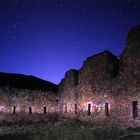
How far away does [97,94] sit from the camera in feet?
70.8

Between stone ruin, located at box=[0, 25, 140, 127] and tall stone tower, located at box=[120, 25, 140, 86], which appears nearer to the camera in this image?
tall stone tower, located at box=[120, 25, 140, 86]

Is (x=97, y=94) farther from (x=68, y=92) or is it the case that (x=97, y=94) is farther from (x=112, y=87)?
(x=68, y=92)

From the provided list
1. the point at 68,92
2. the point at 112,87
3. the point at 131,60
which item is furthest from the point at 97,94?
the point at 68,92

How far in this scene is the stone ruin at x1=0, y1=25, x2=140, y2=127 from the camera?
17.8m

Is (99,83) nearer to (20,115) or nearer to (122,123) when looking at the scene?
(122,123)

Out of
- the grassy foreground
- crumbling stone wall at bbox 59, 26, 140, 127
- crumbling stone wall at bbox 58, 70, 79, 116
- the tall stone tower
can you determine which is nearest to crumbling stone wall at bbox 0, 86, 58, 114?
crumbling stone wall at bbox 58, 70, 79, 116

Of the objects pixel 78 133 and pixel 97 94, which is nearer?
pixel 78 133

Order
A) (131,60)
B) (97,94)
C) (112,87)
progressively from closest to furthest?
1. (131,60)
2. (112,87)
3. (97,94)

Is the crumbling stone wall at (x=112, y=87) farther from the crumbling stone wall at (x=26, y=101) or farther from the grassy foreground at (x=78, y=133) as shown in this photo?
the crumbling stone wall at (x=26, y=101)

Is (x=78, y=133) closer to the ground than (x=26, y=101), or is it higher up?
closer to the ground

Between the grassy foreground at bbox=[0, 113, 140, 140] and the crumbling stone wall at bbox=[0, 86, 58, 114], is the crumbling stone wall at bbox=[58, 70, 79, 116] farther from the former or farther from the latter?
the grassy foreground at bbox=[0, 113, 140, 140]

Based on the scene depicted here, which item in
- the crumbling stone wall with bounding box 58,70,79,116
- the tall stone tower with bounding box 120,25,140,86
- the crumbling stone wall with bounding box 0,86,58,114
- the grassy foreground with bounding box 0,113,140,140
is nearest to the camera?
the grassy foreground with bounding box 0,113,140,140

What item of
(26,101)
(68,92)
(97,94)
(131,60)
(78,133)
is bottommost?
(78,133)

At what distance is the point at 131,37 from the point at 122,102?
4.48 metres
